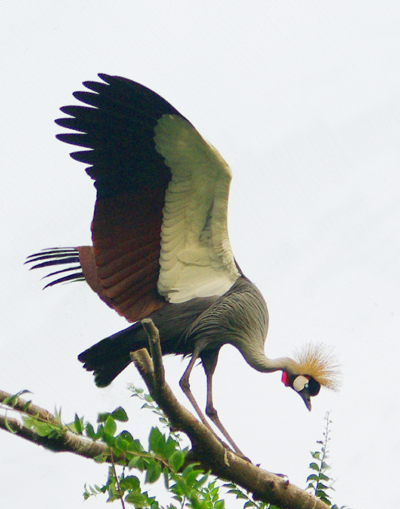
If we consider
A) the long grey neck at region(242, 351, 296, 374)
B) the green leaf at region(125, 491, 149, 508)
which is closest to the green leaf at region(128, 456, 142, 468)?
the green leaf at region(125, 491, 149, 508)

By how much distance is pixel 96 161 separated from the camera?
490cm

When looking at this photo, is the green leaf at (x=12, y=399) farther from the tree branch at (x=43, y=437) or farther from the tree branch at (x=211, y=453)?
the tree branch at (x=211, y=453)

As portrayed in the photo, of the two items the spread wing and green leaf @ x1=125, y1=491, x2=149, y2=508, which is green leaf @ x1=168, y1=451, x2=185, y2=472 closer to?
green leaf @ x1=125, y1=491, x2=149, y2=508

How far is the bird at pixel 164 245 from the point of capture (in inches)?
189

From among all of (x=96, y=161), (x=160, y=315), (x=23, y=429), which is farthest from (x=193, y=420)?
(x=96, y=161)

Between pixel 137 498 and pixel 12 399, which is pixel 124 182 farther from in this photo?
pixel 137 498

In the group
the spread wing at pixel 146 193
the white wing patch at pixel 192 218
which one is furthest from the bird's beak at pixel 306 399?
the spread wing at pixel 146 193

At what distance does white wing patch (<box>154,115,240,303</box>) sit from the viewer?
4836 mm

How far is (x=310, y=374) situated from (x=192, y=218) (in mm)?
1448

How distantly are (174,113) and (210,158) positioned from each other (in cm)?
40

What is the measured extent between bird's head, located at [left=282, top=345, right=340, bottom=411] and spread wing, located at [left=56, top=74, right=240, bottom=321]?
95 cm

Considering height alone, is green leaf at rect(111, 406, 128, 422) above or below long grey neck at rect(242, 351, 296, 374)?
below

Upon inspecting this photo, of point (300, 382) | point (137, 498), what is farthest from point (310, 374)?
point (137, 498)

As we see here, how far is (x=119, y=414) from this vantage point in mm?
2553
